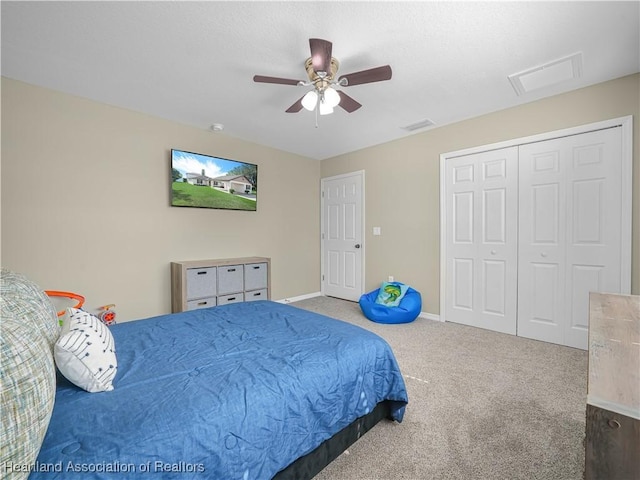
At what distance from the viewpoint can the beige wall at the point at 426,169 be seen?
2.62 m

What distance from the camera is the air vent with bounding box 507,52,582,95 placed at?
7.64 feet

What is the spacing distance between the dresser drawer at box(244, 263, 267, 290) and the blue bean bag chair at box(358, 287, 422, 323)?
149 centimetres

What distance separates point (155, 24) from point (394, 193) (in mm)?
3344

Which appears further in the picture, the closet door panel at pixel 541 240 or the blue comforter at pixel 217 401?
the closet door panel at pixel 541 240

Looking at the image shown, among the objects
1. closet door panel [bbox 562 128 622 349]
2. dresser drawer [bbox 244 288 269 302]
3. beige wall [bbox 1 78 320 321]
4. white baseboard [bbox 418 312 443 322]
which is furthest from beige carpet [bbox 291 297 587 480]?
beige wall [bbox 1 78 320 321]

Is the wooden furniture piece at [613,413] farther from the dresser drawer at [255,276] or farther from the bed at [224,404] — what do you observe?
the dresser drawer at [255,276]

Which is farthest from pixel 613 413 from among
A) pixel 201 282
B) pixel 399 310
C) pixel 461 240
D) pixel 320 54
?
pixel 201 282

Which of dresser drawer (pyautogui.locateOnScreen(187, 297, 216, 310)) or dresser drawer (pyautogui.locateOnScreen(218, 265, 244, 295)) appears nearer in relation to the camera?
dresser drawer (pyautogui.locateOnScreen(187, 297, 216, 310))

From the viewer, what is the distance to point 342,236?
502 centimetres

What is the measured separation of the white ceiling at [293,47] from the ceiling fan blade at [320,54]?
0.20 meters

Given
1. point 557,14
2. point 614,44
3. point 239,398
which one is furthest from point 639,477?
point 614,44

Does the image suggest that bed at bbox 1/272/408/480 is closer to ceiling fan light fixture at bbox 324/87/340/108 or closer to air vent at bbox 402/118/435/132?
ceiling fan light fixture at bbox 324/87/340/108

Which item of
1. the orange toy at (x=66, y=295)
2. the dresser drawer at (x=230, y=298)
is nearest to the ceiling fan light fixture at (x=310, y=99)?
the dresser drawer at (x=230, y=298)

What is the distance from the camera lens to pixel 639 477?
2.03 feet
